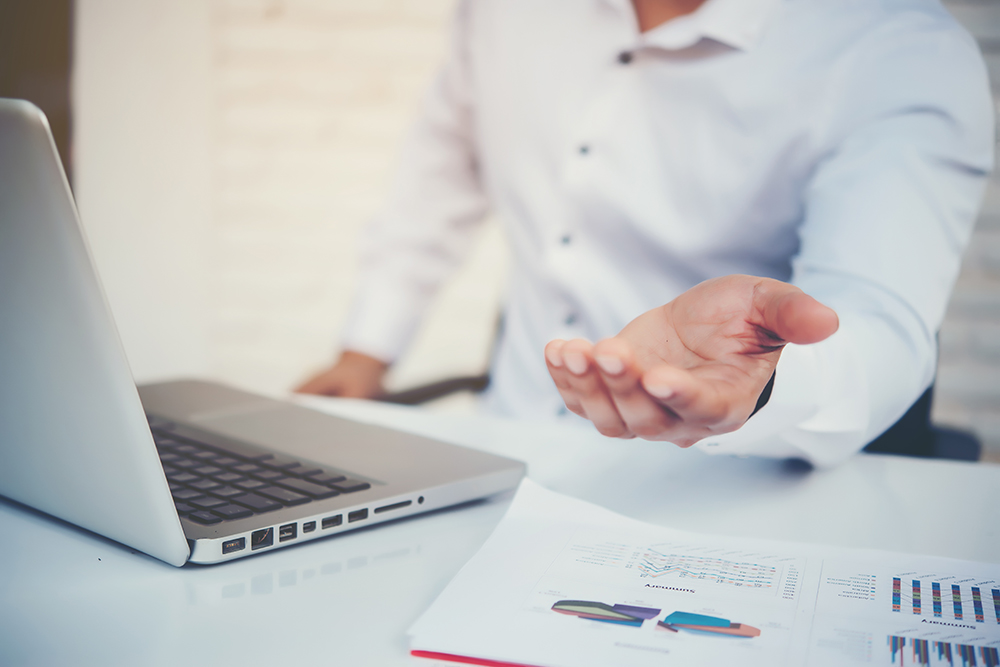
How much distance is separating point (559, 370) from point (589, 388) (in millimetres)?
17

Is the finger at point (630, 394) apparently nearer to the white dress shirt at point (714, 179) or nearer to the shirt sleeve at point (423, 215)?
the white dress shirt at point (714, 179)

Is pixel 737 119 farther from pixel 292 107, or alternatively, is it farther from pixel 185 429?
pixel 292 107

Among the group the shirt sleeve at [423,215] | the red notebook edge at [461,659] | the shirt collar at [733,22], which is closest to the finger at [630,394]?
the red notebook edge at [461,659]

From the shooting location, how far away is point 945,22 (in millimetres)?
847

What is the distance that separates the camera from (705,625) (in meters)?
0.32

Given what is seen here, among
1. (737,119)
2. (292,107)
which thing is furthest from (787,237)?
(292,107)

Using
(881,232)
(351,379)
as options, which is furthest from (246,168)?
(881,232)

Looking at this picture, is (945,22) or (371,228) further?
(371,228)

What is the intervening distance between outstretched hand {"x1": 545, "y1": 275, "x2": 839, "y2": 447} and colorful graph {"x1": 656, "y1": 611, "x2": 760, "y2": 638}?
0.08 metres

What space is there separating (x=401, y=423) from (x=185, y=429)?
223 millimetres

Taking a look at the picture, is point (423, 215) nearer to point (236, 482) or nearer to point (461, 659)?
point (236, 482)

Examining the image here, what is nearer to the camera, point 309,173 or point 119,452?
point 119,452

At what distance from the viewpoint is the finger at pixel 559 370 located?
34 cm

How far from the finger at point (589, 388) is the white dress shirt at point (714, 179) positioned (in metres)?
0.18
